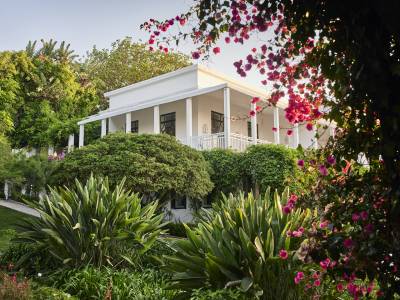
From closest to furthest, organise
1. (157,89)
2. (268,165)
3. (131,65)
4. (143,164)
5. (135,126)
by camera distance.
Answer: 1. (143,164)
2. (268,165)
3. (157,89)
4. (135,126)
5. (131,65)

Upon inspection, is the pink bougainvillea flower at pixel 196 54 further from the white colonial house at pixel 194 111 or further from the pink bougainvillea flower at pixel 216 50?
the white colonial house at pixel 194 111

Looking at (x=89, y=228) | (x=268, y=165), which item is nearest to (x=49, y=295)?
(x=89, y=228)

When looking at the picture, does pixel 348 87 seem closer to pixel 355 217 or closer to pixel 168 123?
pixel 355 217

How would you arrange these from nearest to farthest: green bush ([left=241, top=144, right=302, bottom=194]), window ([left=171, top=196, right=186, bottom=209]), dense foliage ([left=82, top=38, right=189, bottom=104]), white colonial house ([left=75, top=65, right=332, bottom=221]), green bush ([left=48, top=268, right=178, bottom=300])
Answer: green bush ([left=48, top=268, right=178, bottom=300]) < green bush ([left=241, top=144, right=302, bottom=194]) < white colonial house ([left=75, top=65, right=332, bottom=221]) < window ([left=171, top=196, right=186, bottom=209]) < dense foliage ([left=82, top=38, right=189, bottom=104])

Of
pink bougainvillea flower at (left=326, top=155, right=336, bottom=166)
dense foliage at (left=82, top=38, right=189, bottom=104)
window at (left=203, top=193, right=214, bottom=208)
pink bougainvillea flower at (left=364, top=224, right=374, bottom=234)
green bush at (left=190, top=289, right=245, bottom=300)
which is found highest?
dense foliage at (left=82, top=38, right=189, bottom=104)

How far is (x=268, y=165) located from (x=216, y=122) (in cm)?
688

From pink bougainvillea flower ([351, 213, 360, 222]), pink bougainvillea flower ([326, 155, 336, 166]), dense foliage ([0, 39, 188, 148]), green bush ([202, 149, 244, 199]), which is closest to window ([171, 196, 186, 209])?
green bush ([202, 149, 244, 199])

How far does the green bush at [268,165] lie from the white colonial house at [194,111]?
1.90 metres

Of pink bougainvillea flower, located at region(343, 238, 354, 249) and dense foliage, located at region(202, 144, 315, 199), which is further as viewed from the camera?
dense foliage, located at region(202, 144, 315, 199)

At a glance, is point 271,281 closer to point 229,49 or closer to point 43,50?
point 229,49

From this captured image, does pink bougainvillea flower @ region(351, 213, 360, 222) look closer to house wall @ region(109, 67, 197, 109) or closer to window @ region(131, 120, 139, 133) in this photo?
house wall @ region(109, 67, 197, 109)

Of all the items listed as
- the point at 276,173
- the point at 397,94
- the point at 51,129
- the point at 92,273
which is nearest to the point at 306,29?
the point at 397,94

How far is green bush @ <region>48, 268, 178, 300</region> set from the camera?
21.8 feet

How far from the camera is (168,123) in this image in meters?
24.2
